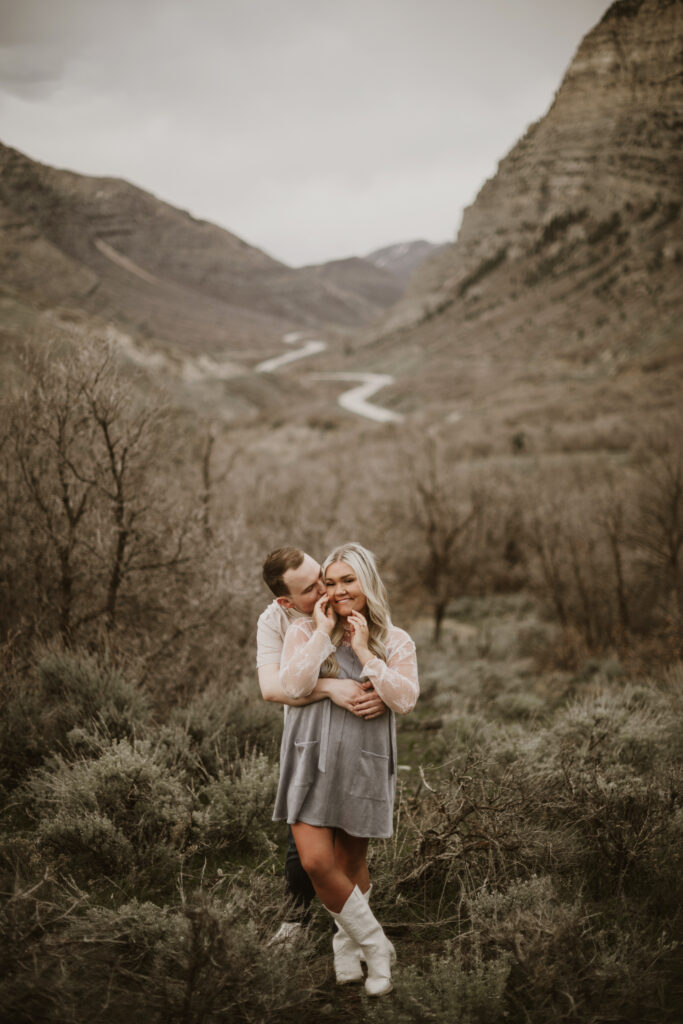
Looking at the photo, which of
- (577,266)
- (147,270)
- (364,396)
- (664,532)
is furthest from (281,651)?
(147,270)

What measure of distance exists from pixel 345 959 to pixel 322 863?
0.58 m

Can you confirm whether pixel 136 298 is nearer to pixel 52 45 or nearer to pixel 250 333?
pixel 250 333

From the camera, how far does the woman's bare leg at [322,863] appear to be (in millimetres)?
2201

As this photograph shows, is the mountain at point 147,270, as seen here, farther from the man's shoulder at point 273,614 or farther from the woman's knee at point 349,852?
the woman's knee at point 349,852

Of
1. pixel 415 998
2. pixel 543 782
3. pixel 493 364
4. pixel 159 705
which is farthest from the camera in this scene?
pixel 493 364

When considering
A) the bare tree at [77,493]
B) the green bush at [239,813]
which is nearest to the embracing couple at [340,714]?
the green bush at [239,813]

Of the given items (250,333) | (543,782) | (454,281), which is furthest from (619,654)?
(250,333)

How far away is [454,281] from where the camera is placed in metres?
70.0

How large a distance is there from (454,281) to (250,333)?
31.2m

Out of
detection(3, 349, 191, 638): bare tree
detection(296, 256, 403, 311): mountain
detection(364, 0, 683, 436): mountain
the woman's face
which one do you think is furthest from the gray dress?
detection(296, 256, 403, 311): mountain

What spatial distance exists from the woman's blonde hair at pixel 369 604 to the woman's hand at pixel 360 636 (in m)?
0.05

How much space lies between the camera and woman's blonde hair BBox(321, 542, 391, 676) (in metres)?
2.29

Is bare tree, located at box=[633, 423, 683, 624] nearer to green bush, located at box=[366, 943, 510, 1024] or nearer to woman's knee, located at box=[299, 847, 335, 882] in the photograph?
green bush, located at box=[366, 943, 510, 1024]

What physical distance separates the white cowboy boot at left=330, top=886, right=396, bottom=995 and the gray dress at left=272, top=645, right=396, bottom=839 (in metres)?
0.33
